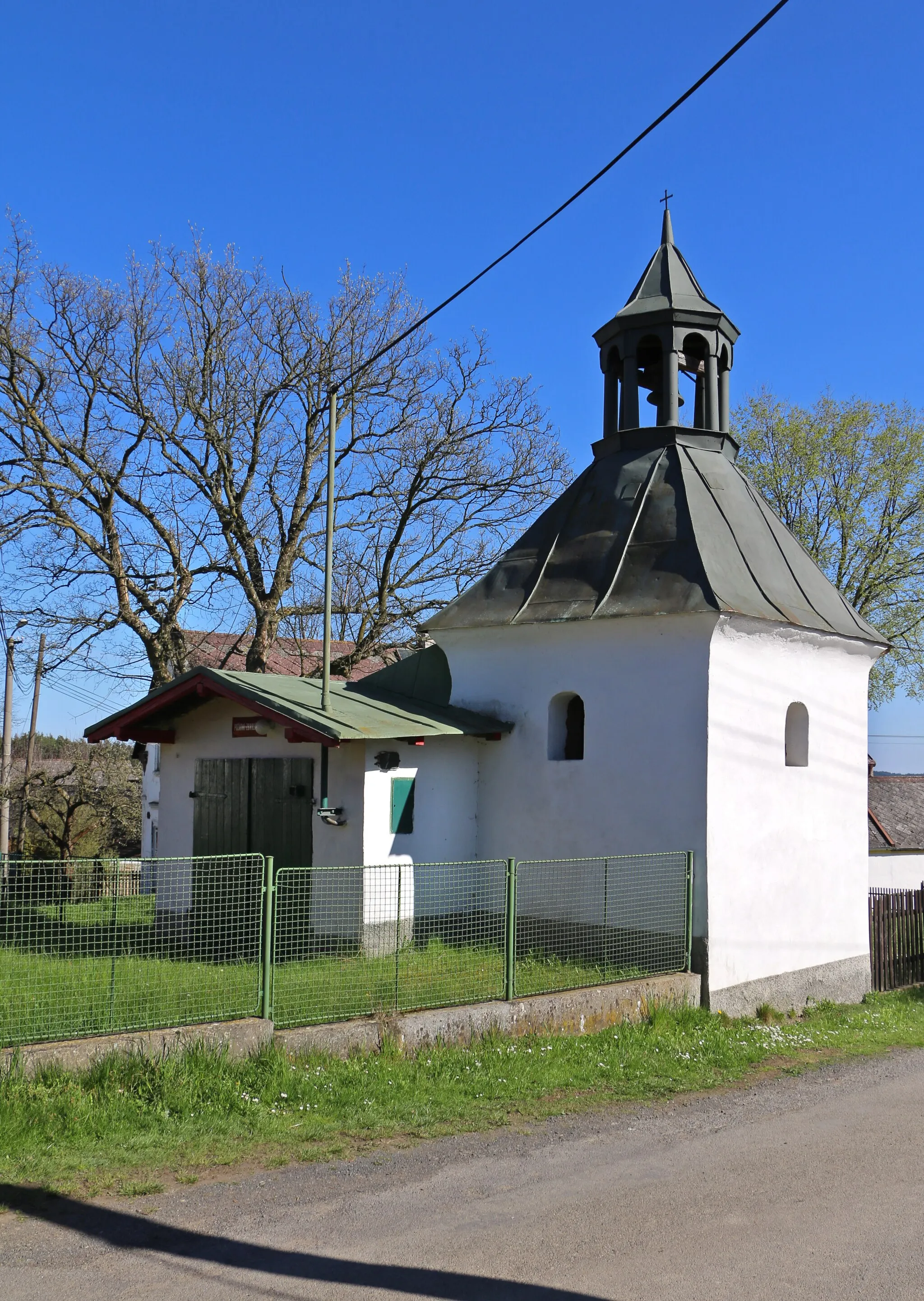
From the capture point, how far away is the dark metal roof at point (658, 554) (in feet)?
41.7

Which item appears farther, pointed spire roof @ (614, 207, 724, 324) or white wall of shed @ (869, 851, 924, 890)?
white wall of shed @ (869, 851, 924, 890)

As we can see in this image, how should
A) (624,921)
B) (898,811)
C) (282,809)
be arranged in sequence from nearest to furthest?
(624,921) → (282,809) → (898,811)

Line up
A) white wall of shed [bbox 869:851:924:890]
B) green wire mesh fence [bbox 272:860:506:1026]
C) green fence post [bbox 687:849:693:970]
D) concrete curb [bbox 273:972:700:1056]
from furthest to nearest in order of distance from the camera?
white wall of shed [bbox 869:851:924:890]
green fence post [bbox 687:849:693:970]
green wire mesh fence [bbox 272:860:506:1026]
concrete curb [bbox 273:972:700:1056]

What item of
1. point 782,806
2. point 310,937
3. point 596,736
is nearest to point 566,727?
point 596,736

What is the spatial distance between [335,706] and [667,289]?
795 centimetres

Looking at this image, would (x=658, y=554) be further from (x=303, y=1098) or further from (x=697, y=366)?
(x=303, y=1098)

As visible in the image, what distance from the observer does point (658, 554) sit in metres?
13.2

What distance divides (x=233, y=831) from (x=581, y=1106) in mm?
6255

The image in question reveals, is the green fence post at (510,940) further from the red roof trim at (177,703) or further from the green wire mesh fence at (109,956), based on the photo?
the red roof trim at (177,703)

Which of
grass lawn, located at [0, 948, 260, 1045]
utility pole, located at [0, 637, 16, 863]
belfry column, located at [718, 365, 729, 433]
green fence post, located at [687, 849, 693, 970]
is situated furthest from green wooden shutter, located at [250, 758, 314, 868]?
utility pole, located at [0, 637, 16, 863]

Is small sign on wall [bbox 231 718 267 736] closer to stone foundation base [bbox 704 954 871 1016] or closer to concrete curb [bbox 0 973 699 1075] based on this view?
concrete curb [bbox 0 973 699 1075]

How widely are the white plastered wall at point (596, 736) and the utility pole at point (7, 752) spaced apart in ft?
43.1

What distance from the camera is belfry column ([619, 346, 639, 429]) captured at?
50.2ft

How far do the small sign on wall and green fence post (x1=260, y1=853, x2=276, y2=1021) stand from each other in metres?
4.16
